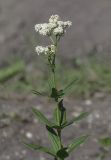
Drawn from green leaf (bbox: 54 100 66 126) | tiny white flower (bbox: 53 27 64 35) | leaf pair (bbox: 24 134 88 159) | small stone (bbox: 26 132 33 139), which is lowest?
leaf pair (bbox: 24 134 88 159)

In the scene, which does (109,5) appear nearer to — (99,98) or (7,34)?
(7,34)

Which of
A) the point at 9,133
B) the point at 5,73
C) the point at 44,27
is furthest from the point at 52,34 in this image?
the point at 5,73

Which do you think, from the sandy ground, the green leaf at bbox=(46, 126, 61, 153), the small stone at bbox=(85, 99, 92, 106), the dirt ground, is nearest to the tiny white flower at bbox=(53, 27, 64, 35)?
the green leaf at bbox=(46, 126, 61, 153)

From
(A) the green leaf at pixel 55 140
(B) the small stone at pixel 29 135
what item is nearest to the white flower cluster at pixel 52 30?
(A) the green leaf at pixel 55 140

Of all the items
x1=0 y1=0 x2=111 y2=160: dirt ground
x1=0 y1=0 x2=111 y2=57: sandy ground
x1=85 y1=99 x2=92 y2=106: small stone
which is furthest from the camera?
x1=0 y1=0 x2=111 y2=57: sandy ground

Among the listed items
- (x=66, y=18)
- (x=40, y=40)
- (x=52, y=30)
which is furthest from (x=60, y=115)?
(x=66, y=18)

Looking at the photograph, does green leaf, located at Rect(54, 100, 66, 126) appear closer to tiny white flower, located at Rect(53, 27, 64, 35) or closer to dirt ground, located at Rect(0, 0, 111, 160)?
tiny white flower, located at Rect(53, 27, 64, 35)
